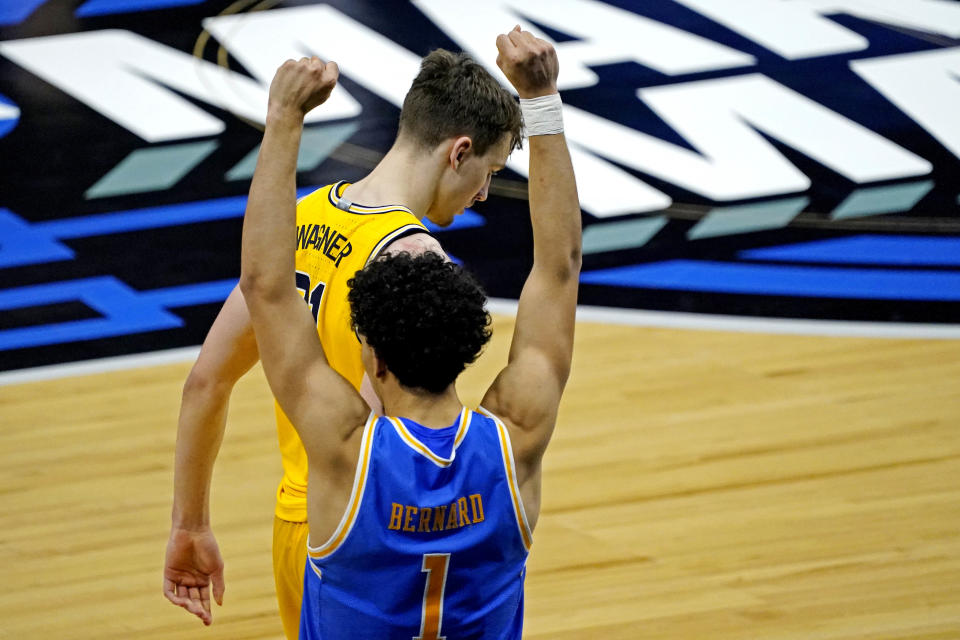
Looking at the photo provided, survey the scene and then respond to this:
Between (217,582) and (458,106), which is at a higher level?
(458,106)

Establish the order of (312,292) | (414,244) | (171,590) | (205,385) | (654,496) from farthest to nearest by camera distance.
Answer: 1. (654,496)
2. (171,590)
3. (205,385)
4. (312,292)
5. (414,244)

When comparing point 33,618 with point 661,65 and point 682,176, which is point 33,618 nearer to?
point 682,176

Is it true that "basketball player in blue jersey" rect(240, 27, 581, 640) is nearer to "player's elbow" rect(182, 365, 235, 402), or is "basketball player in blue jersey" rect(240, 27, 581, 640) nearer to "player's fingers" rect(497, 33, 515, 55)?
"player's fingers" rect(497, 33, 515, 55)

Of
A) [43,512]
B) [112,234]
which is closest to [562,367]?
[43,512]

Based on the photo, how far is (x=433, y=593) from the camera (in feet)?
5.51

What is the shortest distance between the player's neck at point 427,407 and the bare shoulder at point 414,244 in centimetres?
31

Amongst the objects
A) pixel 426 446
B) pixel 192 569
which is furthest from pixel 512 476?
pixel 192 569

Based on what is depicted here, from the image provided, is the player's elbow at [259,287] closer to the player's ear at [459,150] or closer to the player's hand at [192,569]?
the player's ear at [459,150]

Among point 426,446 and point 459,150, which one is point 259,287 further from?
point 459,150

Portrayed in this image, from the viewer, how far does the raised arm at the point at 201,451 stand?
231cm

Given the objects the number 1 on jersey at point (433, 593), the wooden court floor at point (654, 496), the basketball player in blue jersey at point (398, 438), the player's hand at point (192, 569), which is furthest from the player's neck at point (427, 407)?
the wooden court floor at point (654, 496)

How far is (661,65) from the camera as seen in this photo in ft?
24.8

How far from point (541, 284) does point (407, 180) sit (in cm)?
45

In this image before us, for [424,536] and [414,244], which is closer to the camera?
[424,536]
